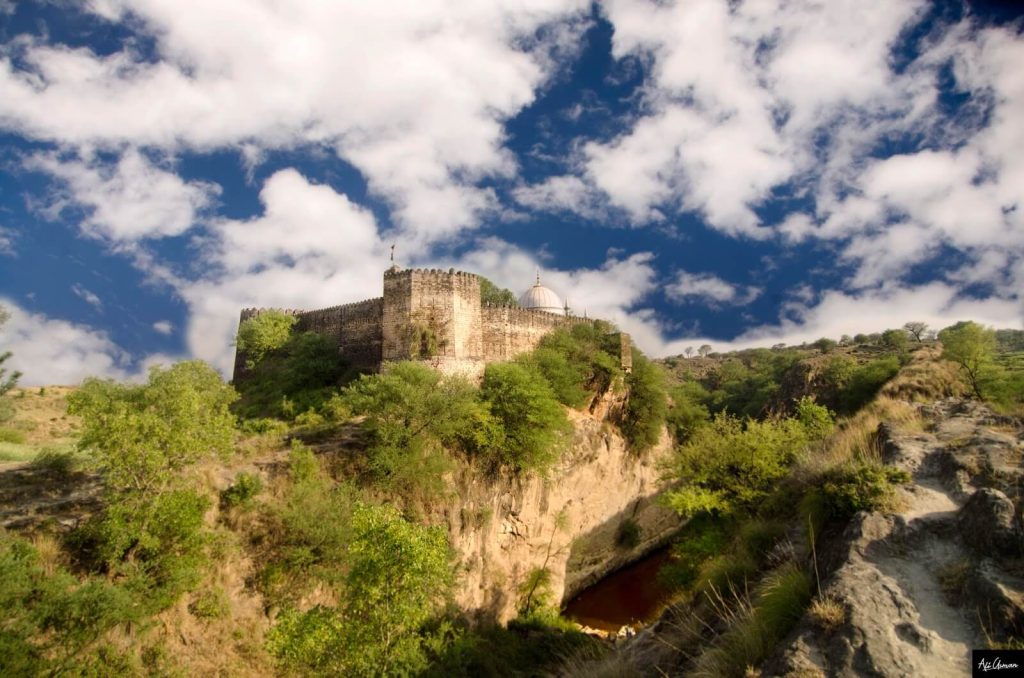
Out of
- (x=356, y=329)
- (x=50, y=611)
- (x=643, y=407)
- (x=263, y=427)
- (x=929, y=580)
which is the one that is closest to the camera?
(x=929, y=580)

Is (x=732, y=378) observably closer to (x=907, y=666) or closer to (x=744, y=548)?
(x=744, y=548)

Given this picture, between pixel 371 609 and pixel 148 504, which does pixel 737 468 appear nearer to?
pixel 371 609

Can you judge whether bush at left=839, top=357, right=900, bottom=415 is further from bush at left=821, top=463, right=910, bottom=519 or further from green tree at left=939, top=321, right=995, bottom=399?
bush at left=821, top=463, right=910, bottom=519

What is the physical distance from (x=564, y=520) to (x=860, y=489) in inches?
718

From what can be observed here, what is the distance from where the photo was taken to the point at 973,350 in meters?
21.5

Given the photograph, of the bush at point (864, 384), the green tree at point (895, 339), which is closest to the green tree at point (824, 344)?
the green tree at point (895, 339)

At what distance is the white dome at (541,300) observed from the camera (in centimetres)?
3625

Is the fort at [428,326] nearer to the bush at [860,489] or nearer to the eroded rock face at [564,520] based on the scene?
the eroded rock face at [564,520]

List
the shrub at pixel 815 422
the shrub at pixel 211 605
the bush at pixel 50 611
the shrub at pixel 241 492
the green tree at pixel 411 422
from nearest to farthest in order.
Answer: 1. the bush at pixel 50 611
2. the shrub at pixel 211 605
3. the shrub at pixel 241 492
4. the green tree at pixel 411 422
5. the shrub at pixel 815 422

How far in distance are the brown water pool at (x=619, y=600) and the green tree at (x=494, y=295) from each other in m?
16.8

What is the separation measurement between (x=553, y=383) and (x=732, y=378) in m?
48.4

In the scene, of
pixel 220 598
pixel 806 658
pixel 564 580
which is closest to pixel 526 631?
pixel 564 580

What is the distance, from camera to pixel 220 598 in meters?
13.2

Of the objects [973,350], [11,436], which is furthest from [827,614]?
[11,436]
